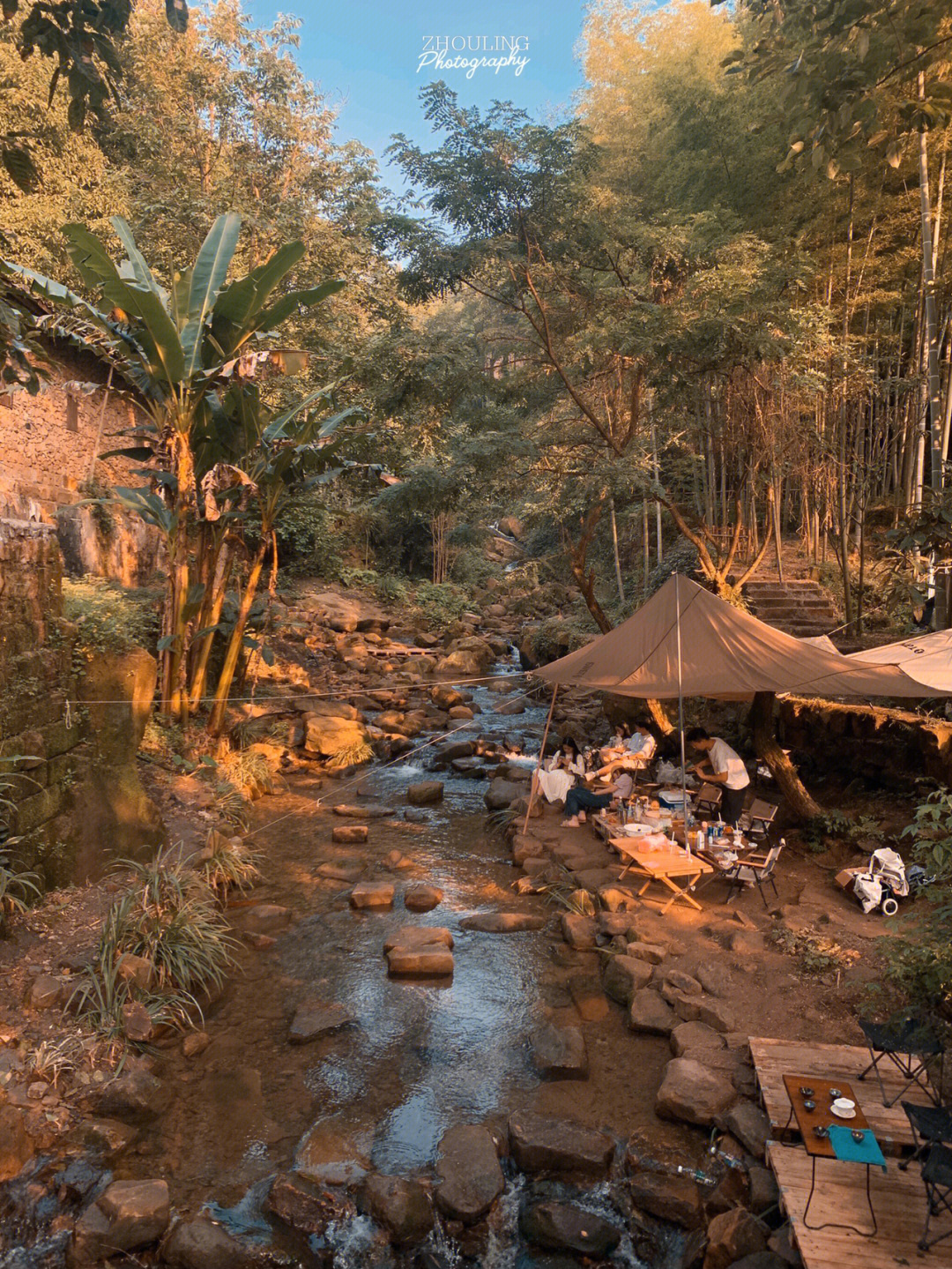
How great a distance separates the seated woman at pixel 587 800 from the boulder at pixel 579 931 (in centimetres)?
197

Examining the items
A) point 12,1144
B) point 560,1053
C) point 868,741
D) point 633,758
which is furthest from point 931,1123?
point 633,758

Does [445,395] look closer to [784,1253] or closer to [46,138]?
[46,138]

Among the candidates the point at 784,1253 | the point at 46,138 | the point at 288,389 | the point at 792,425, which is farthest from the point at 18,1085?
the point at 46,138

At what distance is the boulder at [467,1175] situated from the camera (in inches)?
139

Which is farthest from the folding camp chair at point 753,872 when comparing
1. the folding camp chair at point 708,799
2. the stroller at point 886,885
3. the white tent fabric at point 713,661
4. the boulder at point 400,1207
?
the boulder at point 400,1207

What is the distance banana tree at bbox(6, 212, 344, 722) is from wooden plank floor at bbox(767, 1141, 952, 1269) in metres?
6.47

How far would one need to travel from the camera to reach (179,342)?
6.84 metres

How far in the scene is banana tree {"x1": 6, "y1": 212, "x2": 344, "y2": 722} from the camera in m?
6.94

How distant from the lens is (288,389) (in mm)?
14266

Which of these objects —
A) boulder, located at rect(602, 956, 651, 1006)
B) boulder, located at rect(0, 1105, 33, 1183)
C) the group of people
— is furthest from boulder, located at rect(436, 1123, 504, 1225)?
the group of people

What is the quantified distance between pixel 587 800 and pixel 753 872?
2.11 meters

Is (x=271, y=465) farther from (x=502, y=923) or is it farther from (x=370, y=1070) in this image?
(x=370, y=1070)

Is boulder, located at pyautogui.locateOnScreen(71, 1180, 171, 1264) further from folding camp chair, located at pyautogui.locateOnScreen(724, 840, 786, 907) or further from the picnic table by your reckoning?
folding camp chair, located at pyautogui.locateOnScreen(724, 840, 786, 907)

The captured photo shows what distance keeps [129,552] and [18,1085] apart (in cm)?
998
